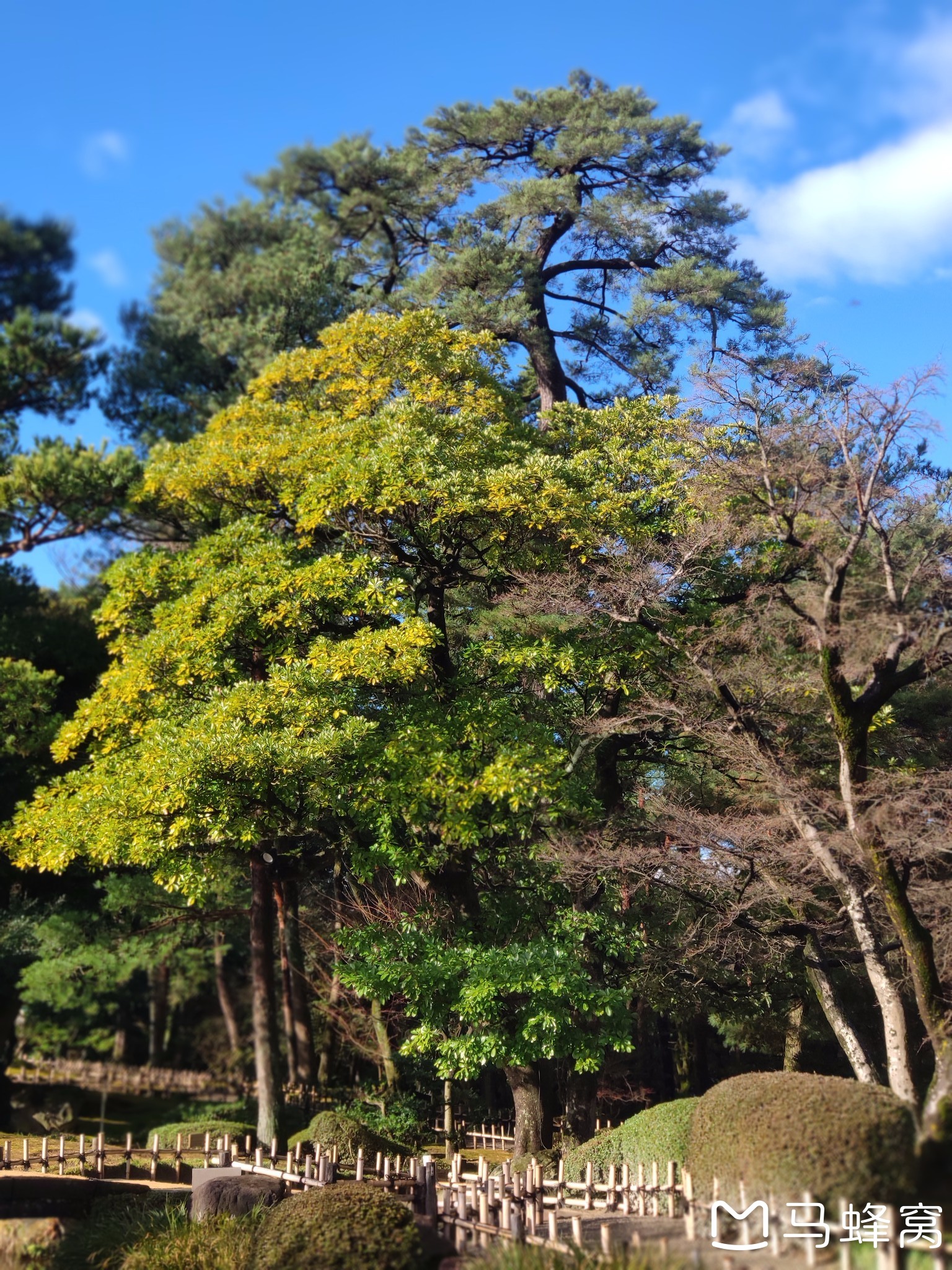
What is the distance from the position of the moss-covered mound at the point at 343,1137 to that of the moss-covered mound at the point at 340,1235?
6.87 meters

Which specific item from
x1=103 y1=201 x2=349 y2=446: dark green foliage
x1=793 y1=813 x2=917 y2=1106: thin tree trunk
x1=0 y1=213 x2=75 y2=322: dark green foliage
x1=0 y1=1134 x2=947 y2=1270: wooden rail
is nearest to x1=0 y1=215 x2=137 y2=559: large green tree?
x1=0 y1=213 x2=75 y2=322: dark green foliage

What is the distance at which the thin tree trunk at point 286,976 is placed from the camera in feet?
72.4

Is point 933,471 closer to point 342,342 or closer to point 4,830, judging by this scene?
point 342,342

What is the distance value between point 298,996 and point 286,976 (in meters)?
0.72

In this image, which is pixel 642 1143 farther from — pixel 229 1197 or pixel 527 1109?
pixel 229 1197

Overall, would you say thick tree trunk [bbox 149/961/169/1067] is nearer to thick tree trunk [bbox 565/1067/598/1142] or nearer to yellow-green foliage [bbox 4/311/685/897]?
yellow-green foliage [bbox 4/311/685/897]

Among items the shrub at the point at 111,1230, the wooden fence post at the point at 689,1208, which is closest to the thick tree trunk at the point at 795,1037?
the wooden fence post at the point at 689,1208

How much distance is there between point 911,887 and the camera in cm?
1501

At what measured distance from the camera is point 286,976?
25.5m

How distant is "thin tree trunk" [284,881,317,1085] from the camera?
2234cm

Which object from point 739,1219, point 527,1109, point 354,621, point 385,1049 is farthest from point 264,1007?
point 739,1219

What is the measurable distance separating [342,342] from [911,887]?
532 inches

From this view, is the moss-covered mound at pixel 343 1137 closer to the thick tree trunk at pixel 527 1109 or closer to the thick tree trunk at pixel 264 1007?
the thick tree trunk at pixel 264 1007

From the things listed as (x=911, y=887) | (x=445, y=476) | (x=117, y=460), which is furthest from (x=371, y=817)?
(x=117, y=460)
